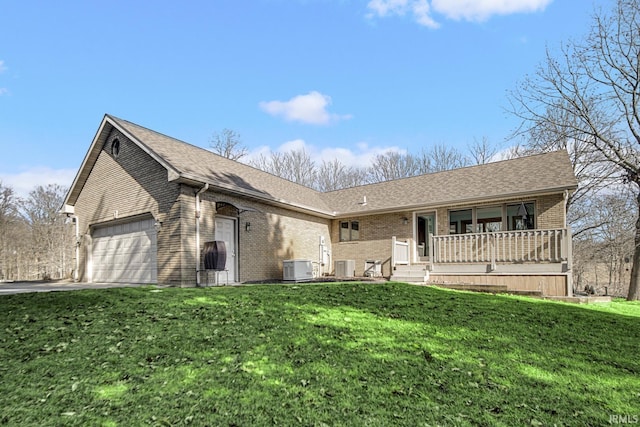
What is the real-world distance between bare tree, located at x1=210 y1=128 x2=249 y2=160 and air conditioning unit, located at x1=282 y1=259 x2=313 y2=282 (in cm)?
2101

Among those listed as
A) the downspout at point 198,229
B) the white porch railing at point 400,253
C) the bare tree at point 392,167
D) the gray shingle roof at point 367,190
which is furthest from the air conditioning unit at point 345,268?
the bare tree at point 392,167

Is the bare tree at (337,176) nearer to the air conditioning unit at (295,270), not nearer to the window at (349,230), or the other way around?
the window at (349,230)

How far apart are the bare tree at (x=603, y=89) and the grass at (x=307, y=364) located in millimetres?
11360

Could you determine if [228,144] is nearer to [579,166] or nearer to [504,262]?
[579,166]

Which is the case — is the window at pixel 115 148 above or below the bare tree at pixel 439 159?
below

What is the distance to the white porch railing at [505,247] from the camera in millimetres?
10648

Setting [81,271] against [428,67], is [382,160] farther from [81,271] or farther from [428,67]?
[81,271]

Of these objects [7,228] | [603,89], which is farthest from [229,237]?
[7,228]

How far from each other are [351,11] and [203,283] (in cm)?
1106

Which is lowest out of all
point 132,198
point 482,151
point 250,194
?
point 132,198

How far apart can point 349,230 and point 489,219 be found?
20.3 ft

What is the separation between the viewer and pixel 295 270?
13500 millimetres

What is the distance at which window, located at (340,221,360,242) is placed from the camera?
1703 centimetres

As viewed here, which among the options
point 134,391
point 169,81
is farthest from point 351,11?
point 134,391
